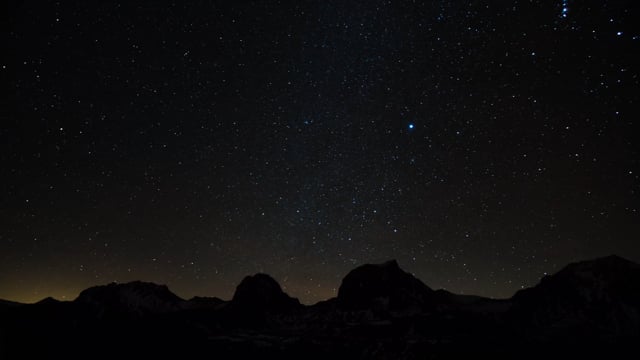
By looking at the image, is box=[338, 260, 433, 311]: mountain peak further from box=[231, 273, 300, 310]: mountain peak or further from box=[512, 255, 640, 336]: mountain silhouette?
box=[512, 255, 640, 336]: mountain silhouette

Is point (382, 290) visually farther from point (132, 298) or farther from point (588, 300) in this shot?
point (132, 298)

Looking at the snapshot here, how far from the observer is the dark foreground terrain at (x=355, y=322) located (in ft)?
287

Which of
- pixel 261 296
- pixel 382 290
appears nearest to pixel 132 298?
pixel 261 296

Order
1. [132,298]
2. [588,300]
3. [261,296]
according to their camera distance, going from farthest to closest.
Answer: [261,296]
[132,298]
[588,300]

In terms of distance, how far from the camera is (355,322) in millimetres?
123312

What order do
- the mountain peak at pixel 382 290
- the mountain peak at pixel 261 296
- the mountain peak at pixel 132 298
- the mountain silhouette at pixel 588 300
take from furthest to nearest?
the mountain peak at pixel 261 296 < the mountain peak at pixel 382 290 < the mountain peak at pixel 132 298 < the mountain silhouette at pixel 588 300

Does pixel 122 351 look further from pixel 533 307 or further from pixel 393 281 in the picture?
pixel 533 307

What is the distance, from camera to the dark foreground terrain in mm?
87375

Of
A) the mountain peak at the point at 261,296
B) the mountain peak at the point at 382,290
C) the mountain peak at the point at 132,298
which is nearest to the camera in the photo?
the mountain peak at the point at 132,298

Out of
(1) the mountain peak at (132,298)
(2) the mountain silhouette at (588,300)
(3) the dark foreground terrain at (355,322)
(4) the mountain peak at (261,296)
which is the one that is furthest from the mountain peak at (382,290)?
(1) the mountain peak at (132,298)

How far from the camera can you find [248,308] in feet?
449

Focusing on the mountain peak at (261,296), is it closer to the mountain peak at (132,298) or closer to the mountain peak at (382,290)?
the mountain peak at (382,290)

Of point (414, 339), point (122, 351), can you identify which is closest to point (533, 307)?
point (414, 339)

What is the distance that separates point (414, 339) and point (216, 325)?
173 feet
